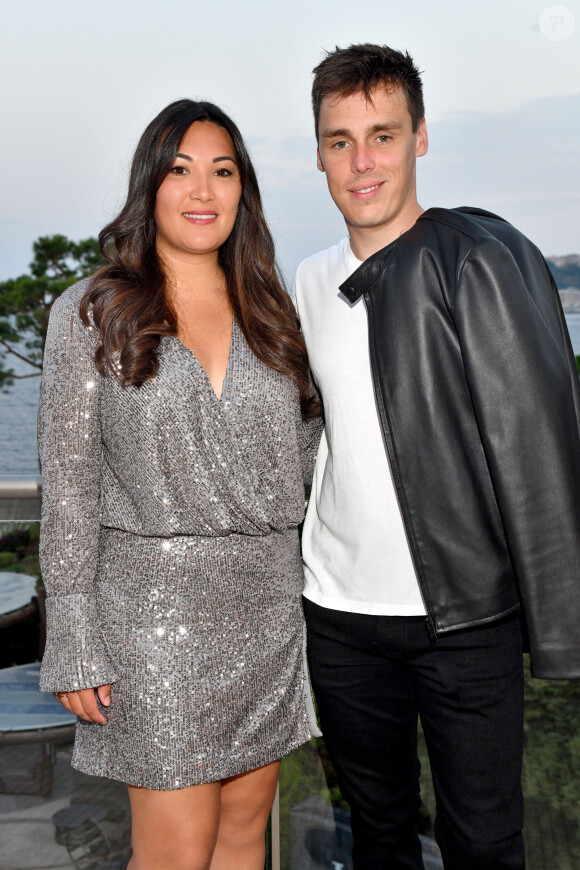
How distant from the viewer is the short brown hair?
1552 millimetres

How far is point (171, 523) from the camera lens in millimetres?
1501

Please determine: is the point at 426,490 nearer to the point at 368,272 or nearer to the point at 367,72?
the point at 368,272

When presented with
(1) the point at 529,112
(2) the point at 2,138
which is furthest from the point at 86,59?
(1) the point at 529,112

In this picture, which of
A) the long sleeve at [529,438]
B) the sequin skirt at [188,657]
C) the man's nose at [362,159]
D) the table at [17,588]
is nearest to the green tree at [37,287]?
the table at [17,588]

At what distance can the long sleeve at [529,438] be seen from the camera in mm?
1341

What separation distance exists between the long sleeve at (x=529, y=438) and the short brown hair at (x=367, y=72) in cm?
41

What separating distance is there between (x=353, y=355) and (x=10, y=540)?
3.35ft

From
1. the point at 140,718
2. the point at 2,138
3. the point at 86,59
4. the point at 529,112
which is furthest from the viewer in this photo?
the point at 2,138

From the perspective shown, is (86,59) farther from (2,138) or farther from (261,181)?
(261,181)

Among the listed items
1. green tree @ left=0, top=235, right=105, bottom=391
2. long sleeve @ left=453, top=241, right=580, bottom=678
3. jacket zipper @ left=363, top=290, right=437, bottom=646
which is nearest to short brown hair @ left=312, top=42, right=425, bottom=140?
long sleeve @ left=453, top=241, right=580, bottom=678

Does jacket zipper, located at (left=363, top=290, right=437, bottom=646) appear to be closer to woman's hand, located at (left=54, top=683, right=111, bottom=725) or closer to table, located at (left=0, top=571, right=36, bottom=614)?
woman's hand, located at (left=54, top=683, right=111, bottom=725)

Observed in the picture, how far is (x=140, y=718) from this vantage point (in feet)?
4.85

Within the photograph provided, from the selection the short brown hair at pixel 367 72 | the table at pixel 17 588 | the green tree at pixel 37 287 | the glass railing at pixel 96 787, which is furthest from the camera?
the green tree at pixel 37 287

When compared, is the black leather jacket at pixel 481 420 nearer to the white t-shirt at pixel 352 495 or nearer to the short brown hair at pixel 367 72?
the white t-shirt at pixel 352 495
